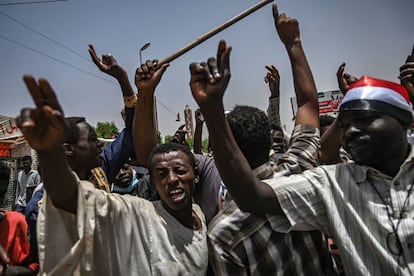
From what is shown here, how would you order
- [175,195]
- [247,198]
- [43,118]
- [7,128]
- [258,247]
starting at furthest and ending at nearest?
1. [7,128]
2. [175,195]
3. [258,247]
4. [247,198]
5. [43,118]

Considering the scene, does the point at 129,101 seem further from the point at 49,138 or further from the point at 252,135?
the point at 49,138

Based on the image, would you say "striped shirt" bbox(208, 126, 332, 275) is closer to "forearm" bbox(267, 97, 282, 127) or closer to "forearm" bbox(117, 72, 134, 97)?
"forearm" bbox(117, 72, 134, 97)

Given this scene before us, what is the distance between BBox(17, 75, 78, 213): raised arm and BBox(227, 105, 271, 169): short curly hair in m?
0.77

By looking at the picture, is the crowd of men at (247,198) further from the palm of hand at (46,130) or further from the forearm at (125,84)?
the forearm at (125,84)

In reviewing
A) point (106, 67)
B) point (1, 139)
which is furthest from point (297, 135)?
point (1, 139)

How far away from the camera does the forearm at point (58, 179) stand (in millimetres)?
1395

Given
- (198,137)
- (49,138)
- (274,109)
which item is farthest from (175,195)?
(198,137)

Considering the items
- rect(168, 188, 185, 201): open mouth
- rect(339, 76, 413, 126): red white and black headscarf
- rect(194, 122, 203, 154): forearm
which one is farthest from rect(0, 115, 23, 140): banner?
rect(339, 76, 413, 126): red white and black headscarf

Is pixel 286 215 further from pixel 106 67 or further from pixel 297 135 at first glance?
pixel 106 67

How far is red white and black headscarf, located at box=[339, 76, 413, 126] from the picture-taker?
169 cm

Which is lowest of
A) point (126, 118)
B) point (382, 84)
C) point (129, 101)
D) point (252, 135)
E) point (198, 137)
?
point (198, 137)

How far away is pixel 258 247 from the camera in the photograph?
167 cm

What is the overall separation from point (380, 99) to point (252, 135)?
60 centimetres

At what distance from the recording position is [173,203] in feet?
6.57
